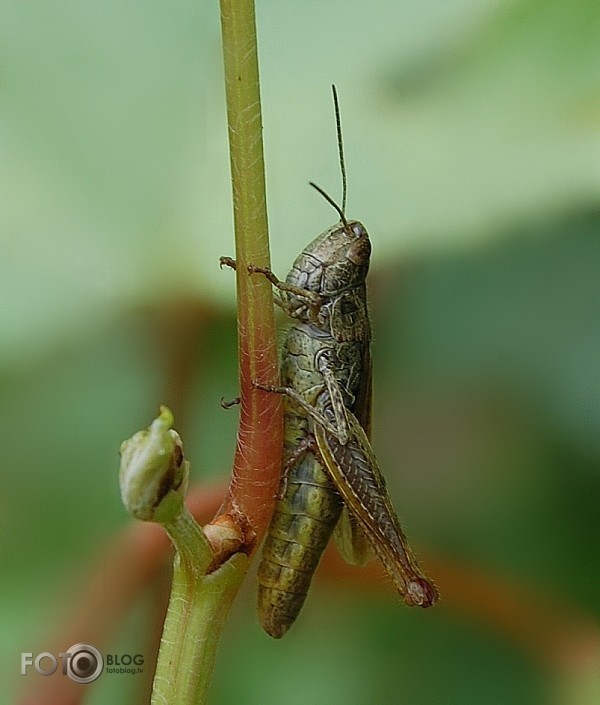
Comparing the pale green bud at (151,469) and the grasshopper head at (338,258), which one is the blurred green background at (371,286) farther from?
the pale green bud at (151,469)

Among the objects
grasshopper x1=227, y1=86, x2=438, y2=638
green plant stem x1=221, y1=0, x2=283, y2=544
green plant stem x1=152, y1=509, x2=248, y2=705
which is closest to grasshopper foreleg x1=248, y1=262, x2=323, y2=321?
grasshopper x1=227, y1=86, x2=438, y2=638

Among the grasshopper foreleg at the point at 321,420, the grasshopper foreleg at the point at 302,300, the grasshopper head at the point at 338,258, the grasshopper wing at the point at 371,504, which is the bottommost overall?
the grasshopper wing at the point at 371,504

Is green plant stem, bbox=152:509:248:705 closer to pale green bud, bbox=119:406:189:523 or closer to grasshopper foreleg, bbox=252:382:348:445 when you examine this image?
pale green bud, bbox=119:406:189:523

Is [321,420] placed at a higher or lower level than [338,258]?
lower

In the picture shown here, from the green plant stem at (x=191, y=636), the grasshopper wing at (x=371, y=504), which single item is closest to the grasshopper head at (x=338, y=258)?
the grasshopper wing at (x=371, y=504)

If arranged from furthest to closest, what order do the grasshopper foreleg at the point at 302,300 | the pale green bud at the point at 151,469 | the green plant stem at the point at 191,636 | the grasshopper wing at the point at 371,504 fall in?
the grasshopper foreleg at the point at 302,300 < the grasshopper wing at the point at 371,504 < the green plant stem at the point at 191,636 < the pale green bud at the point at 151,469

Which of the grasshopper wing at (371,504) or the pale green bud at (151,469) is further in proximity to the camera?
the grasshopper wing at (371,504)

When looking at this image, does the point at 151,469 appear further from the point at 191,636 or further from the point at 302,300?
the point at 302,300

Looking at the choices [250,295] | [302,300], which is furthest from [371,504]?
[250,295]

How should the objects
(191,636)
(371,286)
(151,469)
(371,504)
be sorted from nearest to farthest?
(151,469) < (191,636) < (371,504) < (371,286)
